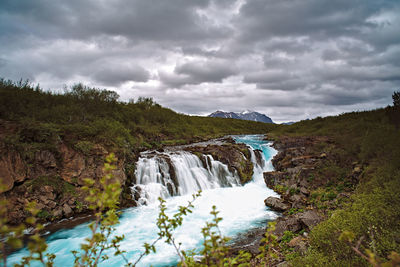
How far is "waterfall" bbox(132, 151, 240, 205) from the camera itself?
13559mm

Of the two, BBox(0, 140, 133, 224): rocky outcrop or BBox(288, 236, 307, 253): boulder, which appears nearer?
BBox(288, 236, 307, 253): boulder

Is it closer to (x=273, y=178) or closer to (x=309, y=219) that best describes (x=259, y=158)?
(x=273, y=178)

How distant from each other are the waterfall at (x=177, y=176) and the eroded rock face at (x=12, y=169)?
18.7ft

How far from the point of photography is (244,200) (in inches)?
533

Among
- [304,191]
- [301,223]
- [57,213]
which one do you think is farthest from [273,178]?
[57,213]

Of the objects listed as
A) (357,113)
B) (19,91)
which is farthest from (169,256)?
(357,113)

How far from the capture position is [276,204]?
1180 centimetres

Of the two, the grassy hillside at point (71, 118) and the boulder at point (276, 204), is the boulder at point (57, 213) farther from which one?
the boulder at point (276, 204)

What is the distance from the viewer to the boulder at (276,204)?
451 inches

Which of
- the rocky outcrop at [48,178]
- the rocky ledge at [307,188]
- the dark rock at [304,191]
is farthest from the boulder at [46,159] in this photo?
the dark rock at [304,191]

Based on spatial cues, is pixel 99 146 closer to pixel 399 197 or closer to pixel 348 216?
pixel 348 216

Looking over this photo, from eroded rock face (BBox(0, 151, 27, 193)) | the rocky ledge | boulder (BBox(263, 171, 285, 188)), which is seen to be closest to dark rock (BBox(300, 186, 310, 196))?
the rocky ledge

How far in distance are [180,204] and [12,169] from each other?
8295 millimetres

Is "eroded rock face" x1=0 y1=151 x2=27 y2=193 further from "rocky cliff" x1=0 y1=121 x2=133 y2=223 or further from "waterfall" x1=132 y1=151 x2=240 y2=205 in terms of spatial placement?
"waterfall" x1=132 y1=151 x2=240 y2=205
